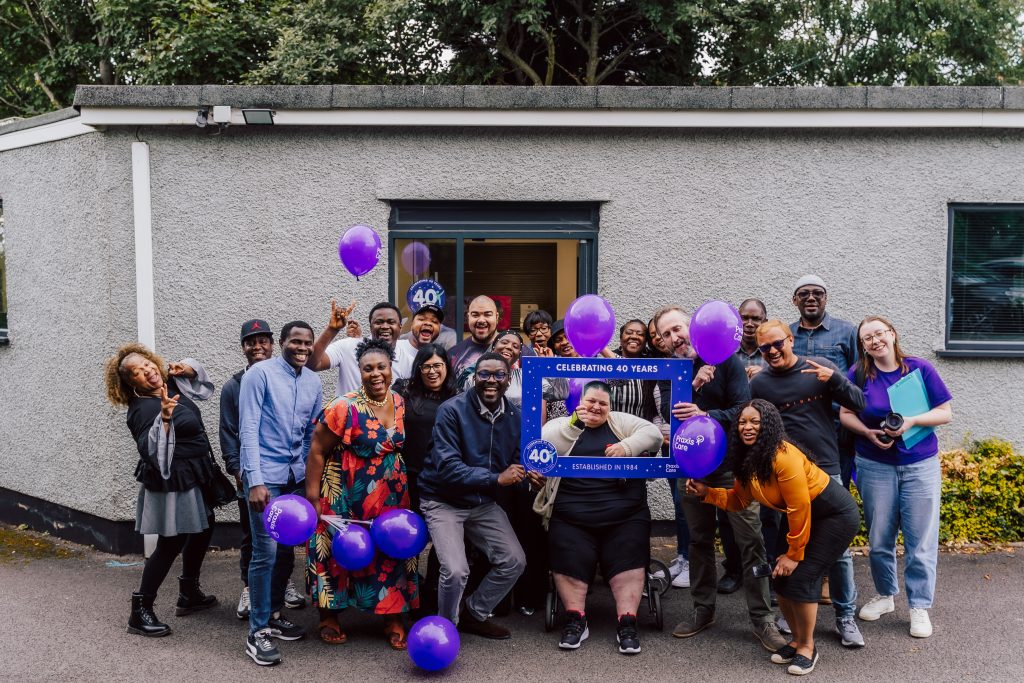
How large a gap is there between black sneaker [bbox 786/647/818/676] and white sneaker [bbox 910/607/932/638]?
778 millimetres

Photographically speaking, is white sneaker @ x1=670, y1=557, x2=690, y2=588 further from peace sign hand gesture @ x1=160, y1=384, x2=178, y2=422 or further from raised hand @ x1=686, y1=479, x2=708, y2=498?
peace sign hand gesture @ x1=160, y1=384, x2=178, y2=422

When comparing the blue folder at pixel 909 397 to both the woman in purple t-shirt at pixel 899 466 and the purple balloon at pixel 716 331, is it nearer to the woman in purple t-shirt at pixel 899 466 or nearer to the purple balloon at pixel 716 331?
the woman in purple t-shirt at pixel 899 466

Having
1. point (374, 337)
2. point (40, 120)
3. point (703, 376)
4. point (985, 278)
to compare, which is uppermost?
point (40, 120)

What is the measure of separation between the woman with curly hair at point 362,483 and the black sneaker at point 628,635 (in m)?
1.15

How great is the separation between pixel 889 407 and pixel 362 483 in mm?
2959

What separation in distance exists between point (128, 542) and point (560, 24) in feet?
37.4

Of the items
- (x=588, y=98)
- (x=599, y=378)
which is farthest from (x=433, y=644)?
(x=588, y=98)

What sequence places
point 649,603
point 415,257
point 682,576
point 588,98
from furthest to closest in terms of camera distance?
point 415,257 < point 588,98 < point 682,576 < point 649,603

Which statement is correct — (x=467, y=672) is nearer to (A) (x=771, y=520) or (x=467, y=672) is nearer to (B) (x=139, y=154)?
(A) (x=771, y=520)

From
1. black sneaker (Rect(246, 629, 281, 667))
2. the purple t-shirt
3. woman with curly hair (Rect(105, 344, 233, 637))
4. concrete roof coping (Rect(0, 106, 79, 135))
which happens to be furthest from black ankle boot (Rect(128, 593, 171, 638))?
the purple t-shirt

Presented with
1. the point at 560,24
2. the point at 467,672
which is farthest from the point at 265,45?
the point at 467,672

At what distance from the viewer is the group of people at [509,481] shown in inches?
185

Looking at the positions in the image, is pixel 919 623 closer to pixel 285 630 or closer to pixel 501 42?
pixel 285 630

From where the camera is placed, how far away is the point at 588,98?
6.36 metres
